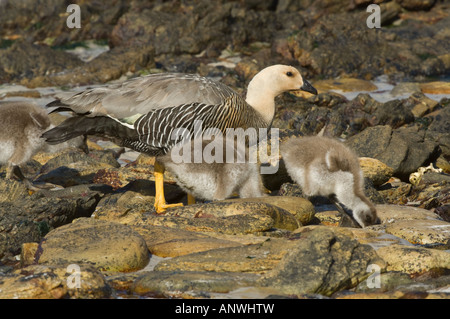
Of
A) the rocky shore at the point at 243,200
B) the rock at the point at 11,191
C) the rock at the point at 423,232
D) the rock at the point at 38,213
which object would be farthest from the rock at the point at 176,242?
the rock at the point at 11,191

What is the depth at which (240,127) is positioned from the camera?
321 inches

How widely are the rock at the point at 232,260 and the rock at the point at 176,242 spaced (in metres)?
0.23

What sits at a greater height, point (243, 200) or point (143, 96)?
point (143, 96)

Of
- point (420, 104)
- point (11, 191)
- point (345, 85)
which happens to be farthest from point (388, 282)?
point (345, 85)

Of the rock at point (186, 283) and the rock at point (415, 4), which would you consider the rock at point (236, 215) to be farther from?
the rock at point (415, 4)

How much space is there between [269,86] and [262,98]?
0.59ft

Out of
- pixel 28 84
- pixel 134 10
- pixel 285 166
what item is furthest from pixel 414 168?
pixel 134 10

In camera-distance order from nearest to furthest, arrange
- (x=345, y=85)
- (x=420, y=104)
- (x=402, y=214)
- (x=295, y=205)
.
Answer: (x=295, y=205) < (x=402, y=214) < (x=420, y=104) < (x=345, y=85)

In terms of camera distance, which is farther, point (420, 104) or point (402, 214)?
point (420, 104)

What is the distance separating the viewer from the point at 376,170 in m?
8.47

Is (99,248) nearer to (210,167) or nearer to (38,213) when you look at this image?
(38,213)

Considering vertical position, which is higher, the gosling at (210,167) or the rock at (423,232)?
the gosling at (210,167)

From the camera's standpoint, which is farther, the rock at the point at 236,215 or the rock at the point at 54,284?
the rock at the point at 236,215

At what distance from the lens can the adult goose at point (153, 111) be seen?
7766 millimetres
